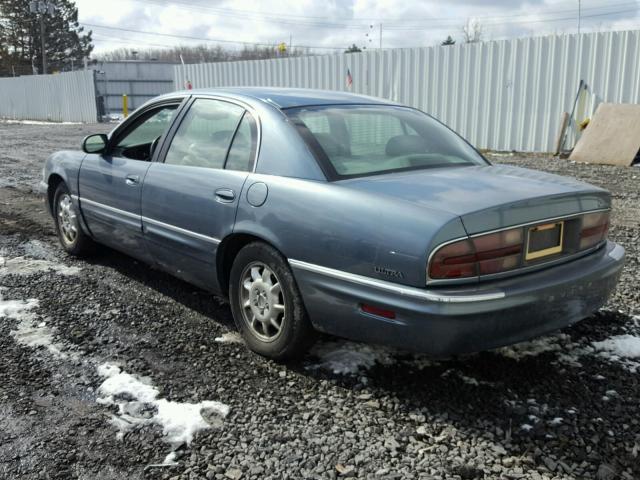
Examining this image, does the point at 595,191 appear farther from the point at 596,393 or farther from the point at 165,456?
the point at 165,456

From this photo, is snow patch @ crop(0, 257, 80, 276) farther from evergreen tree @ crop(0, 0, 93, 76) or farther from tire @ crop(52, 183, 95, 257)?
evergreen tree @ crop(0, 0, 93, 76)

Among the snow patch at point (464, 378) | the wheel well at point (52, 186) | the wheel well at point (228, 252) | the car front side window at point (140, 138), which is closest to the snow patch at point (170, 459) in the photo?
the wheel well at point (228, 252)

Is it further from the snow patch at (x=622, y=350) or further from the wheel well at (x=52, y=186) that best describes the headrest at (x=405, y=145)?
the wheel well at (x=52, y=186)

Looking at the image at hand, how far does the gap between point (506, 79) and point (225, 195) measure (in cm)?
1131

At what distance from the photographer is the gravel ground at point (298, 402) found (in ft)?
8.37

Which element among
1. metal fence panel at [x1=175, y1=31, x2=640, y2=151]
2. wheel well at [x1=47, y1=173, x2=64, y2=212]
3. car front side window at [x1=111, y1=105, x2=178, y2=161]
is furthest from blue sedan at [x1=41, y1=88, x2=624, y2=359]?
metal fence panel at [x1=175, y1=31, x2=640, y2=151]

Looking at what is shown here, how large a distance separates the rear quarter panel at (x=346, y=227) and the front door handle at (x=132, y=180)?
49.6 inches

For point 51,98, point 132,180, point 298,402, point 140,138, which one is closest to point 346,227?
point 298,402

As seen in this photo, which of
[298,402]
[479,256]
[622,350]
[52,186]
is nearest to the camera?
[479,256]

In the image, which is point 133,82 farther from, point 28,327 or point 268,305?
point 268,305

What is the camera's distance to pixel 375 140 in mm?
3701

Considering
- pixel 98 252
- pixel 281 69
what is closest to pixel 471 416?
pixel 98 252

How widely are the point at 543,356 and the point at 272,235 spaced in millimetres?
1689

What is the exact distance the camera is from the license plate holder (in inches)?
114
